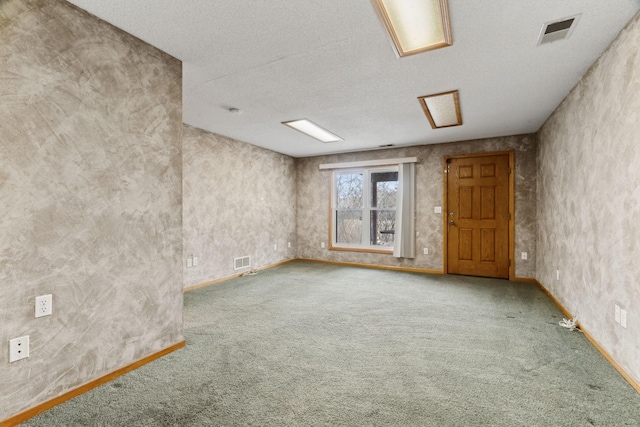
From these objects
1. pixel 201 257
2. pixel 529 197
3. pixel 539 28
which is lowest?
pixel 201 257

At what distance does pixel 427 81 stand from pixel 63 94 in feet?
8.84

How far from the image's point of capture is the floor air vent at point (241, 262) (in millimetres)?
4918

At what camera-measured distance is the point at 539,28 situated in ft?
6.26

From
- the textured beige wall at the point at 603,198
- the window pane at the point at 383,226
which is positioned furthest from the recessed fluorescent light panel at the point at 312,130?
the textured beige wall at the point at 603,198

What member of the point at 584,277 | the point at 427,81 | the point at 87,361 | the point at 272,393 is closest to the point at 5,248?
the point at 87,361

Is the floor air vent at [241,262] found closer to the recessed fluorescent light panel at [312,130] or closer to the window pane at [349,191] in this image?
the window pane at [349,191]

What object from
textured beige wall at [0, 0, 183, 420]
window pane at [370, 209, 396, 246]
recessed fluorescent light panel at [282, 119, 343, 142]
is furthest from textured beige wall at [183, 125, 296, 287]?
textured beige wall at [0, 0, 183, 420]

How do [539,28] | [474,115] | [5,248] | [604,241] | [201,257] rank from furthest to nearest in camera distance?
[201,257]
[474,115]
[604,241]
[539,28]
[5,248]

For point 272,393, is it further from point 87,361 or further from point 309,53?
point 309,53

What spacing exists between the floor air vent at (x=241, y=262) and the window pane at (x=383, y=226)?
2.61 metres

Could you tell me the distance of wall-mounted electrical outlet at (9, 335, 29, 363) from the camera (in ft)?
4.87

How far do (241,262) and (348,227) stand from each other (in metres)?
2.40

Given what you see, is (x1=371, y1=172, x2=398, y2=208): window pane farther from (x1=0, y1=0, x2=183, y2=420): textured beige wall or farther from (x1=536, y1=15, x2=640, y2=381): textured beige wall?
(x1=0, y1=0, x2=183, y2=420): textured beige wall

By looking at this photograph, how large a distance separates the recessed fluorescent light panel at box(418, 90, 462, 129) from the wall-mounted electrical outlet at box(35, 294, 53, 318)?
11.0 ft
